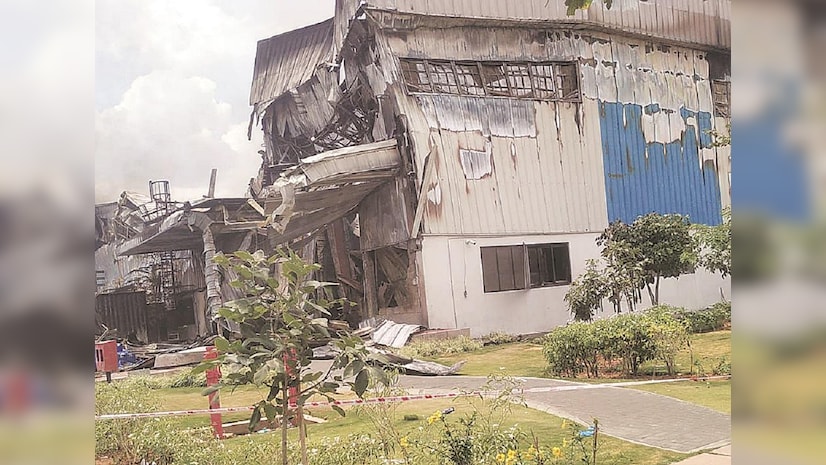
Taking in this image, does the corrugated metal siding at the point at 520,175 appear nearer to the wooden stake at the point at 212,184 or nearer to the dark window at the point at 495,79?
the dark window at the point at 495,79

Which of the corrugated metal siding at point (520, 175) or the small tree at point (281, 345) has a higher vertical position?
the corrugated metal siding at point (520, 175)

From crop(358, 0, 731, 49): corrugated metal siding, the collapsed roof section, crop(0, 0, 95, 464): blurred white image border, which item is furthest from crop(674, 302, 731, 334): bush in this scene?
crop(0, 0, 95, 464): blurred white image border

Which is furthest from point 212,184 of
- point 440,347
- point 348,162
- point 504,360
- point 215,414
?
point 504,360

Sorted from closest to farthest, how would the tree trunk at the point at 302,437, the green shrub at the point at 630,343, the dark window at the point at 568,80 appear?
the tree trunk at the point at 302,437 → the green shrub at the point at 630,343 → the dark window at the point at 568,80

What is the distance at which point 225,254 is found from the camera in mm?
3258

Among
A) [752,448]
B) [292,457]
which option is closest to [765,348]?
[752,448]

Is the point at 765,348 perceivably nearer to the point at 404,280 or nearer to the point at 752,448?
the point at 752,448

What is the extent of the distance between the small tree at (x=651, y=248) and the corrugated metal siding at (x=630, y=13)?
3.05 feet

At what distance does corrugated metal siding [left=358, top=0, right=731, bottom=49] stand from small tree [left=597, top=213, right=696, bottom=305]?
3.05ft

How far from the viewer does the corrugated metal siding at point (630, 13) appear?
11.6 ft

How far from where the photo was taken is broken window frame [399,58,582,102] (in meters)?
3.52

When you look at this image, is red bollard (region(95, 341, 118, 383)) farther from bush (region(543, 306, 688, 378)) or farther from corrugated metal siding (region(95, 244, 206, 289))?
bush (region(543, 306, 688, 378))

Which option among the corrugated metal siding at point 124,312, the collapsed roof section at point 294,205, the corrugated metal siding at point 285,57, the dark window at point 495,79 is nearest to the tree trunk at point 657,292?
the dark window at point 495,79

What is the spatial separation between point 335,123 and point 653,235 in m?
1.69
